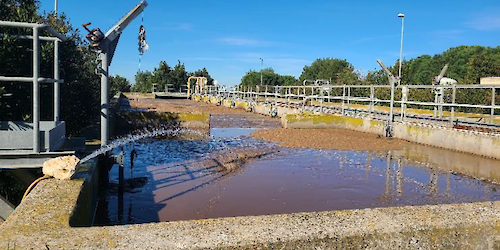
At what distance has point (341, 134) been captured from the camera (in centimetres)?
1384

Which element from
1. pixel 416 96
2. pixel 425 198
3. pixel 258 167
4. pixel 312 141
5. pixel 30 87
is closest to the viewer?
pixel 425 198

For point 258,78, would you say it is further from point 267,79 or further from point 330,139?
point 330,139

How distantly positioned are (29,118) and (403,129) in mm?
10248

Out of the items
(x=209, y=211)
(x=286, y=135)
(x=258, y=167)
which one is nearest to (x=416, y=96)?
(x=286, y=135)

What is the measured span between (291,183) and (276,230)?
421 cm

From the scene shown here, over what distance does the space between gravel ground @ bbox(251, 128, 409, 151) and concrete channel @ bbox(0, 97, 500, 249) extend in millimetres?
7935

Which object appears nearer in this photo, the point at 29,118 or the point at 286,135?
the point at 29,118

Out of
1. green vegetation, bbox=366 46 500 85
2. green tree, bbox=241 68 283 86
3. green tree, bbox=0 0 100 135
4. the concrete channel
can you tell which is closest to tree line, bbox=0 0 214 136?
green tree, bbox=0 0 100 135

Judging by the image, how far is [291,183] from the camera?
679cm

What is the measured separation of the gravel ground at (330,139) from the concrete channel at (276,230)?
7.94 m

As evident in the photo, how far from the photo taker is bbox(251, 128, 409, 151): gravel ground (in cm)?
1127

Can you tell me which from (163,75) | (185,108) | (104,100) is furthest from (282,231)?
(163,75)

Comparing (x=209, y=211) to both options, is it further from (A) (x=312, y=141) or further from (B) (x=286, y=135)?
(B) (x=286, y=135)

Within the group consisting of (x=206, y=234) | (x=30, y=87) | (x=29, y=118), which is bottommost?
(x=206, y=234)
